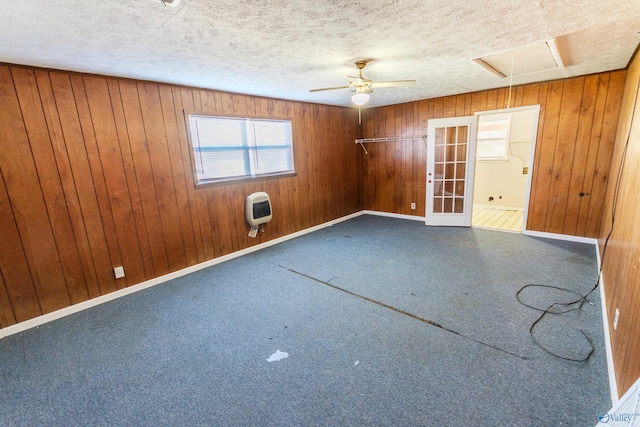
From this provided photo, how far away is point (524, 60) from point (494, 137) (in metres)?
3.38

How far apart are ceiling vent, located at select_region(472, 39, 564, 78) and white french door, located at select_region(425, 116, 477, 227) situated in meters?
1.30

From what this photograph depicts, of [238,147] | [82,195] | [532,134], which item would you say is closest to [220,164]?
[238,147]

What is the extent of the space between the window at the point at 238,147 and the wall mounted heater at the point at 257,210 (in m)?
0.34

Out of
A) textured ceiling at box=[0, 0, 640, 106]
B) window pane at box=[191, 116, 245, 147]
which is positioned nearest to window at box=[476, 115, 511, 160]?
textured ceiling at box=[0, 0, 640, 106]

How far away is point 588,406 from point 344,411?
1.35 metres

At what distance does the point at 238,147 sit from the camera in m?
4.04

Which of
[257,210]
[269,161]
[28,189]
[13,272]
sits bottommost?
[13,272]

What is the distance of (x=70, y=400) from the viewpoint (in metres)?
1.78

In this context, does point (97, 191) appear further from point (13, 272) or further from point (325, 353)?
point (325, 353)

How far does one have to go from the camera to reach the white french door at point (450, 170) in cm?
485

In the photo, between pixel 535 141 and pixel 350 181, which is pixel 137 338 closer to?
pixel 350 181

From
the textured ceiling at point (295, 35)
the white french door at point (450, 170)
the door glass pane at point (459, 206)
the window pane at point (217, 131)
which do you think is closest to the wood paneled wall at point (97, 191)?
the window pane at point (217, 131)

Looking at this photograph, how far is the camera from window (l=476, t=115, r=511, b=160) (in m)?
5.89

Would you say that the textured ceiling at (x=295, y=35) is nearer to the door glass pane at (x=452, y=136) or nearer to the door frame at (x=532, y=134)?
the door frame at (x=532, y=134)
